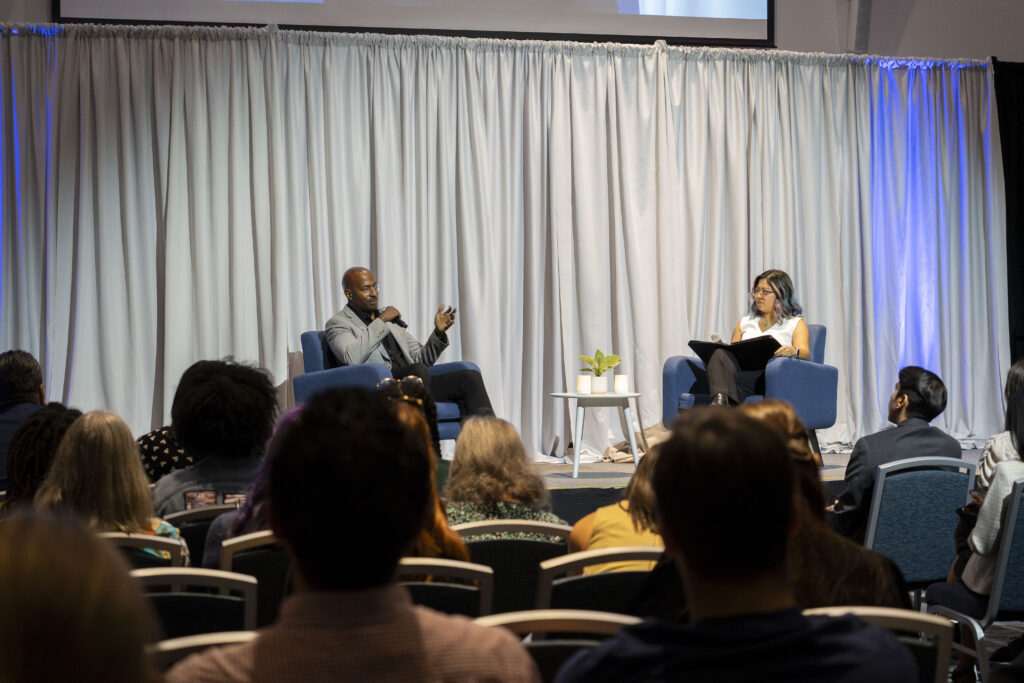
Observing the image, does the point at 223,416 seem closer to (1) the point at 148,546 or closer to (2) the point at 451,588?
(1) the point at 148,546

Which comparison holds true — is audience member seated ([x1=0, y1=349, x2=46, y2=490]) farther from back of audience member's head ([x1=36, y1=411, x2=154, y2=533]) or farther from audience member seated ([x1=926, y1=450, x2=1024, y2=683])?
audience member seated ([x1=926, y1=450, x2=1024, y2=683])

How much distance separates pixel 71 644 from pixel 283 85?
6.42m

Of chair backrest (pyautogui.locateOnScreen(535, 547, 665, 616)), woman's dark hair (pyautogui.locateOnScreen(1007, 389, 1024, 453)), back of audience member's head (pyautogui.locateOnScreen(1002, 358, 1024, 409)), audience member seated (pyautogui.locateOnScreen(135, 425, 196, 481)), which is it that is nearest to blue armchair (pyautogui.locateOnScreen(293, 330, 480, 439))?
audience member seated (pyautogui.locateOnScreen(135, 425, 196, 481))

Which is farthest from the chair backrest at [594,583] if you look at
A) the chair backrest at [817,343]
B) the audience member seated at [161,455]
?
the chair backrest at [817,343]

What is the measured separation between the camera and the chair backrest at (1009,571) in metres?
2.52

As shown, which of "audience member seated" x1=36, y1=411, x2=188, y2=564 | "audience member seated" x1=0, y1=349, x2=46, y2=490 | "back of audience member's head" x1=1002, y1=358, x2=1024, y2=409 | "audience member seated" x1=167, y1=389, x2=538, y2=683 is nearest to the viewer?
"audience member seated" x1=167, y1=389, x2=538, y2=683

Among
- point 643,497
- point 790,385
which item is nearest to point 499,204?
point 790,385

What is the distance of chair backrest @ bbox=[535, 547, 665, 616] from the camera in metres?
1.64

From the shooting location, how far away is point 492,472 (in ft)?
7.85

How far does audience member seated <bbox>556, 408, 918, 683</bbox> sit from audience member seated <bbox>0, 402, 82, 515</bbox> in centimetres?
173

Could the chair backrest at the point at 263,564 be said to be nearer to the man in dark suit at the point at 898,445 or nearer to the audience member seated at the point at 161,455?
the audience member seated at the point at 161,455

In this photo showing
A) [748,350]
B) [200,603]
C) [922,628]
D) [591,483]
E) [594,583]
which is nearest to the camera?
[922,628]

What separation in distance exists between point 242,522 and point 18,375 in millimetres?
1911

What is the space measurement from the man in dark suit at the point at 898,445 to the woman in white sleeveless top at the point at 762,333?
2497mm
